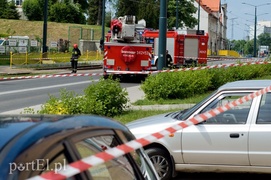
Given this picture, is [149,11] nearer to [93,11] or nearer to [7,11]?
[93,11]

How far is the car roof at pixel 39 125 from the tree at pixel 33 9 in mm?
94060

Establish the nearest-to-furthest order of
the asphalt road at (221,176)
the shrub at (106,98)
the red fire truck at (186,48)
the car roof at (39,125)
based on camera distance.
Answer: the car roof at (39,125) → the asphalt road at (221,176) → the shrub at (106,98) → the red fire truck at (186,48)

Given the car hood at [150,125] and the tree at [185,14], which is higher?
the tree at [185,14]

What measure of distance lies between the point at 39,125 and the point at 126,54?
22472 millimetres

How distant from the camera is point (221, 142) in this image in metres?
7.57

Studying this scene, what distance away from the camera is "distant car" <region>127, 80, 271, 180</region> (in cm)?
749

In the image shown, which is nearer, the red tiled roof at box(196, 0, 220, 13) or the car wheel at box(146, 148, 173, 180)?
the car wheel at box(146, 148, 173, 180)

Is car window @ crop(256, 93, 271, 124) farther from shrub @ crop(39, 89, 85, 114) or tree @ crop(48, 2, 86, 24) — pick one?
tree @ crop(48, 2, 86, 24)

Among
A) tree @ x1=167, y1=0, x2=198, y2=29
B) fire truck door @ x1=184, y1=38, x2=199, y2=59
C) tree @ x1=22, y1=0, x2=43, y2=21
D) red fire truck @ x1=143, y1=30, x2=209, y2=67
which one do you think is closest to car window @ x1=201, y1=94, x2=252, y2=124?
red fire truck @ x1=143, y1=30, x2=209, y2=67

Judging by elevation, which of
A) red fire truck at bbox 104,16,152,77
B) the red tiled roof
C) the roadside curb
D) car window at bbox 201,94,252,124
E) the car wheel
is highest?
the red tiled roof

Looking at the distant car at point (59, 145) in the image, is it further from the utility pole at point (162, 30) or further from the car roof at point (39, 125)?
the utility pole at point (162, 30)

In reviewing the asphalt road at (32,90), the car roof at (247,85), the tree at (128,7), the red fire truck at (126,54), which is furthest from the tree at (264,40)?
the car roof at (247,85)

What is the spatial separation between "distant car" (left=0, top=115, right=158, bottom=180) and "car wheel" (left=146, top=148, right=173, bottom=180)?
3.88 metres

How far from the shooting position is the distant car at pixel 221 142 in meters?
7.49
